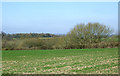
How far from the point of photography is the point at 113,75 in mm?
7328

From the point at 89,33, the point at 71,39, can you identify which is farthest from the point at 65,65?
the point at 89,33

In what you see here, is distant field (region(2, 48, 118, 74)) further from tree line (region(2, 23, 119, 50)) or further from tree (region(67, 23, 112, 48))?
tree (region(67, 23, 112, 48))

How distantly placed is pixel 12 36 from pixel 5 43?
166 centimetres

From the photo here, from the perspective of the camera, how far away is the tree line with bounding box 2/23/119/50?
3147 centimetres

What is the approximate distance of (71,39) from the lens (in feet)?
108

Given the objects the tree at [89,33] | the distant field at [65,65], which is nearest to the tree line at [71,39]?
the tree at [89,33]

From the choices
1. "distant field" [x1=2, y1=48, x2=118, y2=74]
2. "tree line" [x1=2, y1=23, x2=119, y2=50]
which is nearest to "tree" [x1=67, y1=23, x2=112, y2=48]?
"tree line" [x1=2, y1=23, x2=119, y2=50]

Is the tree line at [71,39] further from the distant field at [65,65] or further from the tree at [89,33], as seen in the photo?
the distant field at [65,65]

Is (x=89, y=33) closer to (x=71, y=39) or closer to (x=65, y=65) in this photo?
(x=71, y=39)

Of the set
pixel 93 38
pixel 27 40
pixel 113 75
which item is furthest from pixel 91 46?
pixel 113 75

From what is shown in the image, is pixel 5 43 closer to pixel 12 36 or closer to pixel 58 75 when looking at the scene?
pixel 12 36

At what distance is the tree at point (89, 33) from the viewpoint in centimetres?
3303

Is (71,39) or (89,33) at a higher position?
(89,33)

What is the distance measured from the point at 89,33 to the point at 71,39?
349 centimetres
